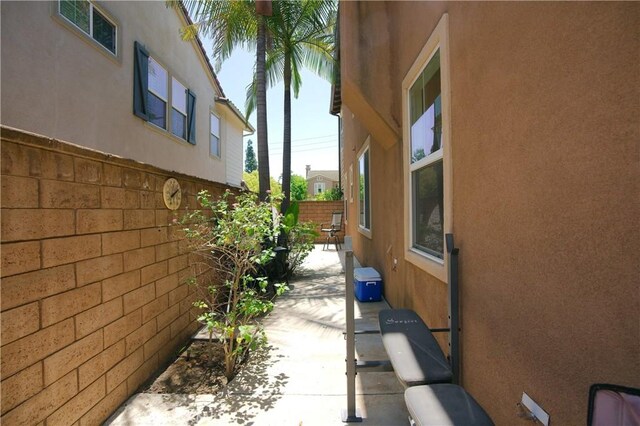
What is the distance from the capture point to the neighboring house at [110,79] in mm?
4266

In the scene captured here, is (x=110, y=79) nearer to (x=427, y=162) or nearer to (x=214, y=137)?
(x=214, y=137)

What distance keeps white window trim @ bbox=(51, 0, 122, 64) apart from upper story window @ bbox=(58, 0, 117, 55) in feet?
0.06

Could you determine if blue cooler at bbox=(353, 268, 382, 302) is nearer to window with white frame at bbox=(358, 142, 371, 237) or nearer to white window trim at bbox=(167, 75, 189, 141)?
window with white frame at bbox=(358, 142, 371, 237)

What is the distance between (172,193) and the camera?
346 centimetres

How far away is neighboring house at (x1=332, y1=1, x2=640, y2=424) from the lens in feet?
3.44

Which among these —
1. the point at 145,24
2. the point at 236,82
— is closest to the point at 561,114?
the point at 145,24

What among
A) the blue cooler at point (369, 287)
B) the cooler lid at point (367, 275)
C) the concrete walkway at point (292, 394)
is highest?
the cooler lid at point (367, 275)

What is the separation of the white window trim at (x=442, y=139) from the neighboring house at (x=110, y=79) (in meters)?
4.97

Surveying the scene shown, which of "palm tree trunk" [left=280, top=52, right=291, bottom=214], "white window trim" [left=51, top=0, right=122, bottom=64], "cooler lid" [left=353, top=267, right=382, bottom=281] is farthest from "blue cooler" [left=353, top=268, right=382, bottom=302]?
"white window trim" [left=51, top=0, right=122, bottom=64]

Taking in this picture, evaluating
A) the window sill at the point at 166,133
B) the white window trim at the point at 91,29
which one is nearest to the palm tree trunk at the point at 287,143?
the window sill at the point at 166,133

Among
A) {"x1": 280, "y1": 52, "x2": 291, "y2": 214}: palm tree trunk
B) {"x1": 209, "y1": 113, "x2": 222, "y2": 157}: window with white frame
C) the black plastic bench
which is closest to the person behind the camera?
the black plastic bench

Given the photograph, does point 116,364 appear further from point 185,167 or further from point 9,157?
point 185,167

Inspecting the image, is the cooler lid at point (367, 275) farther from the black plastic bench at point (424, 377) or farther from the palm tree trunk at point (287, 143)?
the palm tree trunk at point (287, 143)

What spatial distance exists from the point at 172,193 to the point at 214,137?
8.99 m
